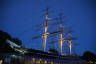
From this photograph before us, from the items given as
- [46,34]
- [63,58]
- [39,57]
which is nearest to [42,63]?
[39,57]

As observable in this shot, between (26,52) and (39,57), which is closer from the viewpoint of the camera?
(26,52)

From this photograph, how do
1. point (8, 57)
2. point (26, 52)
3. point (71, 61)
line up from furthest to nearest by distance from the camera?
point (71, 61), point (26, 52), point (8, 57)

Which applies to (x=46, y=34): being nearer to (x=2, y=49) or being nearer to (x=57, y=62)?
(x=57, y=62)

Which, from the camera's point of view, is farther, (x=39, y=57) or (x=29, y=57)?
(x=39, y=57)

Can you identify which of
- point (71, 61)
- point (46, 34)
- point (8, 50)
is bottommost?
point (71, 61)

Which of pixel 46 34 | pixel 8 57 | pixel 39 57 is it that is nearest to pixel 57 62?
pixel 39 57

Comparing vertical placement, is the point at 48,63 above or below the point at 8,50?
below

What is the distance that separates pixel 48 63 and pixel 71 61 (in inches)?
469

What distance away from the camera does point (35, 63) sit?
18.7m

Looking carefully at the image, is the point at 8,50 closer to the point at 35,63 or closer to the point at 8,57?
the point at 8,57

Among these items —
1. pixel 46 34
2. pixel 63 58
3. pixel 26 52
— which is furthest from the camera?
pixel 46 34

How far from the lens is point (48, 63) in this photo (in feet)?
68.4

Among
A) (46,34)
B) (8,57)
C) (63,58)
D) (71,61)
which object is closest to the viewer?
(8,57)

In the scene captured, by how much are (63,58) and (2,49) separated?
13.7 metres
